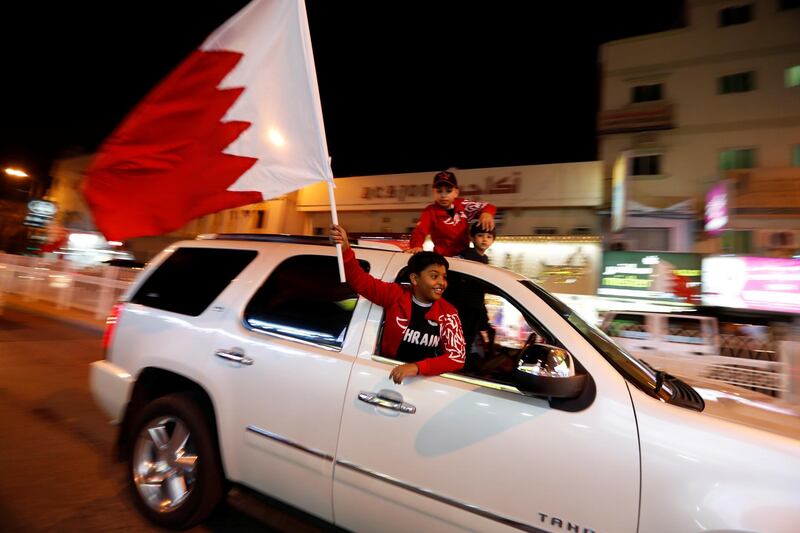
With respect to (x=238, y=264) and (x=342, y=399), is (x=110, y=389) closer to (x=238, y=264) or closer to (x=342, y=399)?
(x=238, y=264)

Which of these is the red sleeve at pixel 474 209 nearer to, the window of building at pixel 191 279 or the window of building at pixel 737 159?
the window of building at pixel 191 279

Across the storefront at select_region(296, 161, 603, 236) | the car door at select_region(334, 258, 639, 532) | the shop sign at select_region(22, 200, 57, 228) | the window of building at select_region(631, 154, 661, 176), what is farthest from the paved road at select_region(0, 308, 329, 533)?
the shop sign at select_region(22, 200, 57, 228)

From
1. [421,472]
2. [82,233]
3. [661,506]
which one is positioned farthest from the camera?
[82,233]

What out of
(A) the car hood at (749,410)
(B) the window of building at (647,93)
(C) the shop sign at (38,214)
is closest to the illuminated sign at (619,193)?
(B) the window of building at (647,93)

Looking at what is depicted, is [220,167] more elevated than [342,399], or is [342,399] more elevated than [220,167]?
[220,167]

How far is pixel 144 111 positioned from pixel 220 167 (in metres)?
0.67

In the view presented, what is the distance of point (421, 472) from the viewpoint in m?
2.03

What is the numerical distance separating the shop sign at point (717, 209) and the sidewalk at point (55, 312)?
58.3 ft

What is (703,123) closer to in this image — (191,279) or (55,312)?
(191,279)

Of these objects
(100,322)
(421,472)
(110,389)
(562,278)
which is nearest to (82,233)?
(100,322)

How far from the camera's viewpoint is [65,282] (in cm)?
1085

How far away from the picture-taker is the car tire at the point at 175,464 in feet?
8.54

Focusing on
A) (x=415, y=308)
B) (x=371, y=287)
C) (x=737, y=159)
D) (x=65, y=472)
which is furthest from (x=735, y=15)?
(x=65, y=472)

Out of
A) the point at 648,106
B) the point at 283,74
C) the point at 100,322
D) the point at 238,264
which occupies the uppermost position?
Answer: the point at 648,106
